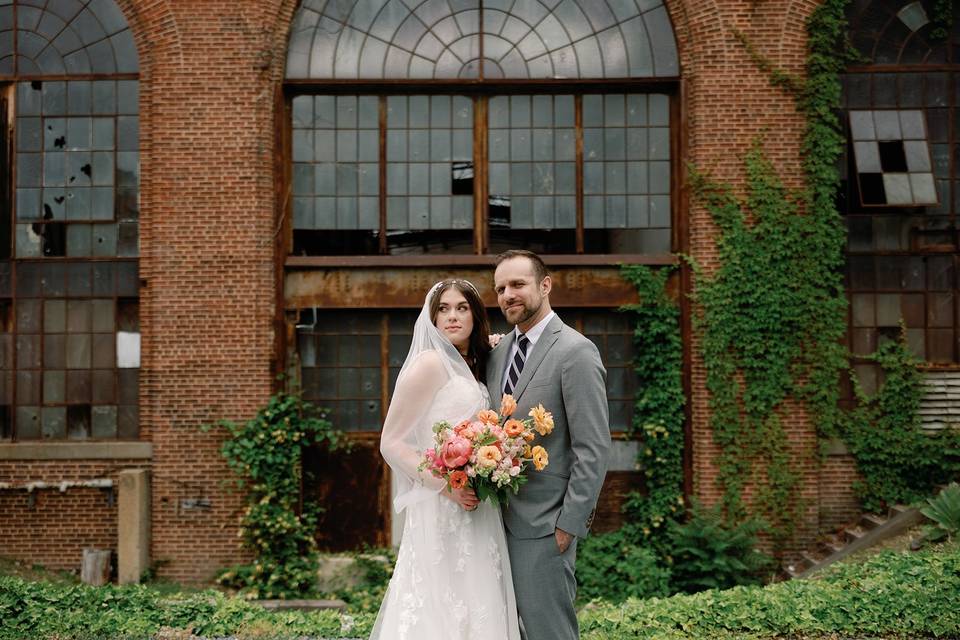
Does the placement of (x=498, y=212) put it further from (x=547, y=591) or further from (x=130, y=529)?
(x=547, y=591)

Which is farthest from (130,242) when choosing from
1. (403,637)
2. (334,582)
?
(403,637)

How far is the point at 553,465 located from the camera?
472cm

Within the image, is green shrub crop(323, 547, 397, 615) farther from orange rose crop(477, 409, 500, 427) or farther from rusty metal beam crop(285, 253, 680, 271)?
orange rose crop(477, 409, 500, 427)

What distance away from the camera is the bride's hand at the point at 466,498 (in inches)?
180

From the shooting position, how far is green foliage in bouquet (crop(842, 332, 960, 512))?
1057cm

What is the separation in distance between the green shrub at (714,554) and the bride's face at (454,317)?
20.8 feet

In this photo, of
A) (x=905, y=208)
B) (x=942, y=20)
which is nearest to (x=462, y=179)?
(x=905, y=208)

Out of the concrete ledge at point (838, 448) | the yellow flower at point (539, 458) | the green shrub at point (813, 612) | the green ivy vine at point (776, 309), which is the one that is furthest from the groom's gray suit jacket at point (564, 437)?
the concrete ledge at point (838, 448)

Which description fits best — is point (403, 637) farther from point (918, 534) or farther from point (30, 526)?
point (30, 526)

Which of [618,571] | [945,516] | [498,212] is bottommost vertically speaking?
[618,571]

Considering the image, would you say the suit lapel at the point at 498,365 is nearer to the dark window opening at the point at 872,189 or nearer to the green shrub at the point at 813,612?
the green shrub at the point at 813,612

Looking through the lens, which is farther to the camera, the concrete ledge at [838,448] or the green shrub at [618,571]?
the concrete ledge at [838,448]

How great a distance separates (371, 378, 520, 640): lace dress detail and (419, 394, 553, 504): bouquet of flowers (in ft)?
1.22

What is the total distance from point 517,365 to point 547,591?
129 cm
